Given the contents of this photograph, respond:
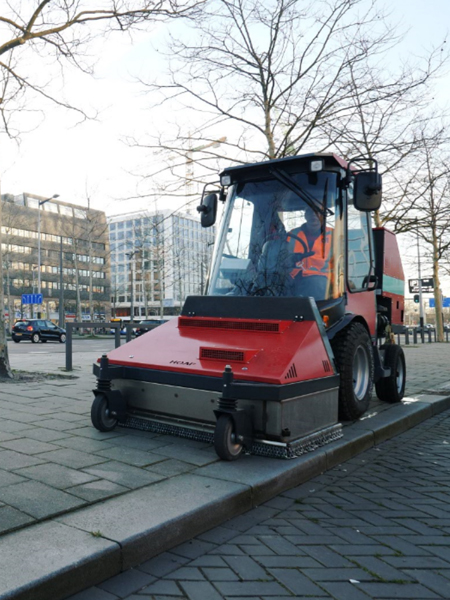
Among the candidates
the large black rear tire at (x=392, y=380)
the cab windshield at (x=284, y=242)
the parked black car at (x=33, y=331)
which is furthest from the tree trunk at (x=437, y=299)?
the cab windshield at (x=284, y=242)

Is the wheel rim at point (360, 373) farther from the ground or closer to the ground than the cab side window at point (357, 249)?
closer to the ground

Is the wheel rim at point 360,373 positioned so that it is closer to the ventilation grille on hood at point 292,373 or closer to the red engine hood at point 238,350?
the red engine hood at point 238,350

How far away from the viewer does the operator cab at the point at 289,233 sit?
5.40 m

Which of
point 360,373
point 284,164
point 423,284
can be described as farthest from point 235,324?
point 423,284

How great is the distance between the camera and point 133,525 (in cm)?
286

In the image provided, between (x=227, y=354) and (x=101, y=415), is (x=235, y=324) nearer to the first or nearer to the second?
(x=227, y=354)

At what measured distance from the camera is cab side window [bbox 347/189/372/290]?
19.4 ft

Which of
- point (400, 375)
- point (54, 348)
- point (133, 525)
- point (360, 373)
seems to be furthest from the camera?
point (54, 348)

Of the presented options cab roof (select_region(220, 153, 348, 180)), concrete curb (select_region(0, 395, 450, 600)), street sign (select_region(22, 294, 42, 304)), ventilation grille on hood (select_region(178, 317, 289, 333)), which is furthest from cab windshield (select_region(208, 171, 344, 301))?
street sign (select_region(22, 294, 42, 304))

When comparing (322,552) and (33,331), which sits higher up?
(33,331)

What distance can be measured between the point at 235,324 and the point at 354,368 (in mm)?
1570

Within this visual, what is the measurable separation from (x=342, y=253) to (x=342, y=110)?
7.73 m

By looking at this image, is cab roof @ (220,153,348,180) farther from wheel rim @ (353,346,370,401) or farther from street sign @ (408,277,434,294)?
street sign @ (408,277,434,294)

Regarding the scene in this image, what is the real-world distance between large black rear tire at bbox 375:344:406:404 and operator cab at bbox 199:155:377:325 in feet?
5.92
